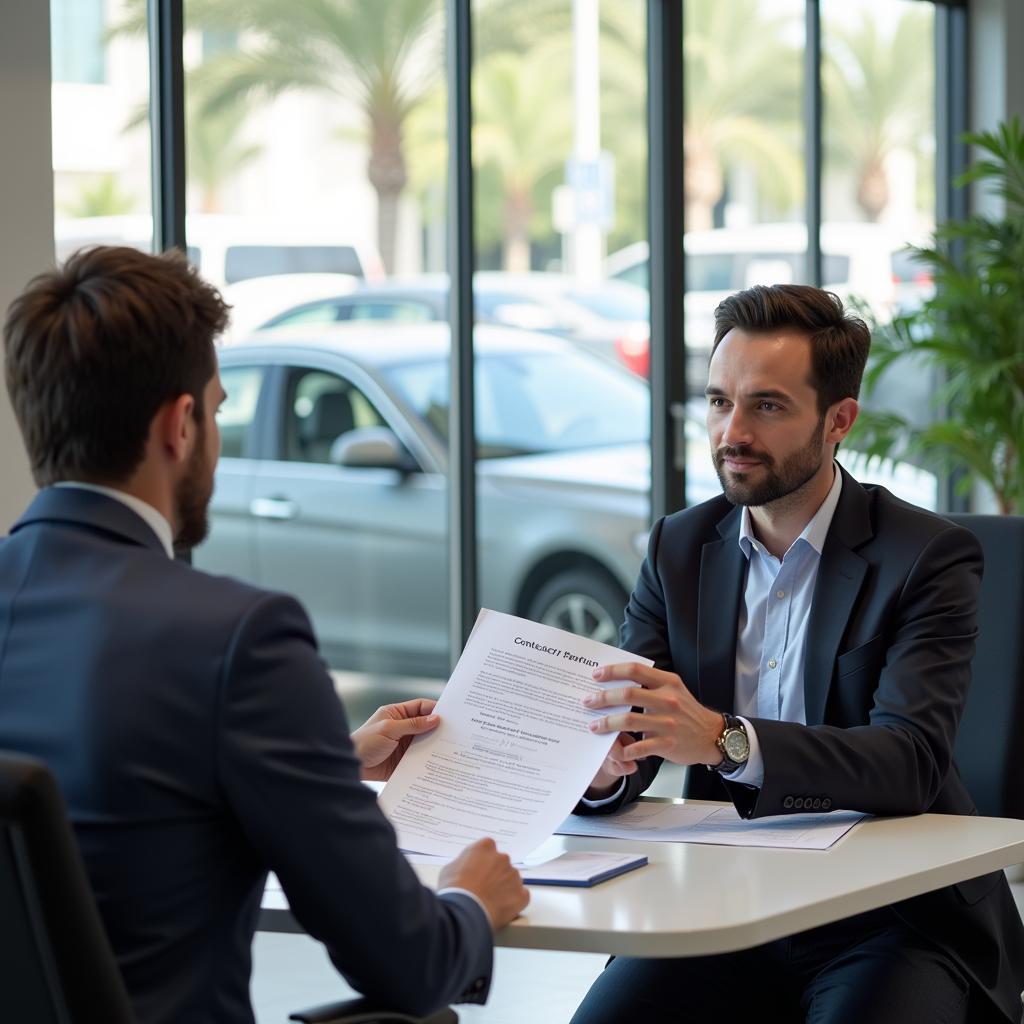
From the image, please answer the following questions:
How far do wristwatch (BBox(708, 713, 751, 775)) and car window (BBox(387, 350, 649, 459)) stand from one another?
319 centimetres

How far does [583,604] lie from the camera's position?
18.7 feet

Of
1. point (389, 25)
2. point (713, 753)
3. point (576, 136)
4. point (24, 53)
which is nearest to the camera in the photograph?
point (713, 753)

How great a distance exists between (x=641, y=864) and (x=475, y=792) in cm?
22

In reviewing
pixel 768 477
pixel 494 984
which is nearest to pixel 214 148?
pixel 494 984

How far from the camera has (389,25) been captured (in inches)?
198

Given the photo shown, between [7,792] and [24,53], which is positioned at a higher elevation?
[24,53]

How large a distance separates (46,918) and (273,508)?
3743mm

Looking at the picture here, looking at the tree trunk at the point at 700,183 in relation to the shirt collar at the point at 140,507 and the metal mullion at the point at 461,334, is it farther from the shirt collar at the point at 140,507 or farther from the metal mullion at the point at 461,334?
the shirt collar at the point at 140,507

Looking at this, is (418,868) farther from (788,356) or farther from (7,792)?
(788,356)

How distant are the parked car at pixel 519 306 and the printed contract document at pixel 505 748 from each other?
9.86ft

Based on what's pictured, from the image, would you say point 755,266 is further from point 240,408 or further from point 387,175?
point 240,408

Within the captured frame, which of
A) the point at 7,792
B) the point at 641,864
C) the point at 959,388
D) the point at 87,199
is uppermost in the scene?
the point at 87,199

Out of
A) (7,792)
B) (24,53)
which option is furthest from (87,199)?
(7,792)

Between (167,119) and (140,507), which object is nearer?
(140,507)
